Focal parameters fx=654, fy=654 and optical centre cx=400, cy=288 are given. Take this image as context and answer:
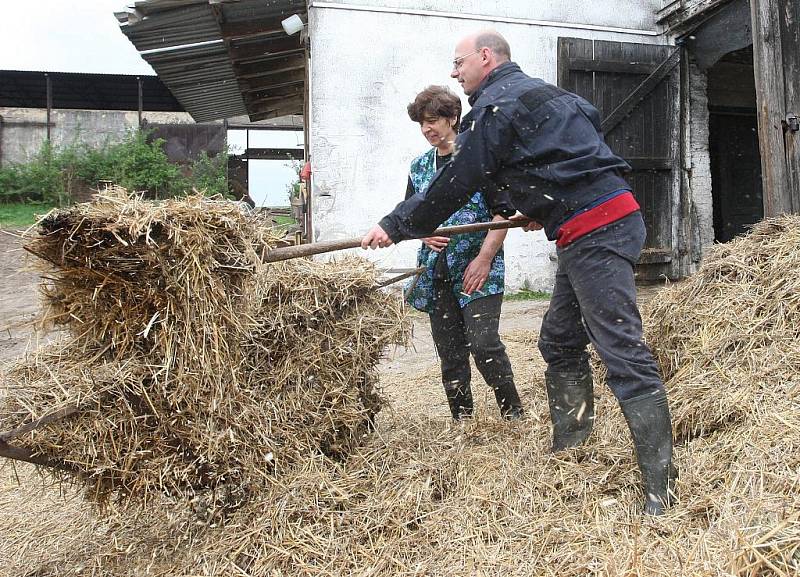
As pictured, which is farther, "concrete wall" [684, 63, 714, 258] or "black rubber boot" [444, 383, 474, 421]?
"concrete wall" [684, 63, 714, 258]

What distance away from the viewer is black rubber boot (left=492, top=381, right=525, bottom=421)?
3580 millimetres

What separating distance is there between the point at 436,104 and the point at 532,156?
92cm

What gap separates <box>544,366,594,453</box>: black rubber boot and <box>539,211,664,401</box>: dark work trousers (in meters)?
0.51

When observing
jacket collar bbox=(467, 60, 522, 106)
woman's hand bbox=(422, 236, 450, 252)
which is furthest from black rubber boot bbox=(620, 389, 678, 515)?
jacket collar bbox=(467, 60, 522, 106)

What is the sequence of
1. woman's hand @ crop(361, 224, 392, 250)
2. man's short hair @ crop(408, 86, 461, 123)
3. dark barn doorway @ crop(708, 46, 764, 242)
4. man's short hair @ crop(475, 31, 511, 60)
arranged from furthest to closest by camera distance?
dark barn doorway @ crop(708, 46, 764, 242) < man's short hair @ crop(408, 86, 461, 123) < man's short hair @ crop(475, 31, 511, 60) < woman's hand @ crop(361, 224, 392, 250)

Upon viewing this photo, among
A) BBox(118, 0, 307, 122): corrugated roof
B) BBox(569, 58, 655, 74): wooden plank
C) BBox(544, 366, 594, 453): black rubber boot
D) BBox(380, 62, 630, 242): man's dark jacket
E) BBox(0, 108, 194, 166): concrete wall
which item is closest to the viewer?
BBox(380, 62, 630, 242): man's dark jacket

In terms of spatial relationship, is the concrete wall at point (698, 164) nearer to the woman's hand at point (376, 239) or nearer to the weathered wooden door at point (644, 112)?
the weathered wooden door at point (644, 112)

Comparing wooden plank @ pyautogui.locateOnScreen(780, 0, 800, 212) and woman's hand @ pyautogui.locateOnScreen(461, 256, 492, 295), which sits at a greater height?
wooden plank @ pyautogui.locateOnScreen(780, 0, 800, 212)

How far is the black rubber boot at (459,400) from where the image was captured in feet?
12.2

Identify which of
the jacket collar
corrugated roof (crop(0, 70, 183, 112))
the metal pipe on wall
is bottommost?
the jacket collar

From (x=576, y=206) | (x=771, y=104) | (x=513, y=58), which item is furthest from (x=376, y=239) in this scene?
(x=513, y=58)

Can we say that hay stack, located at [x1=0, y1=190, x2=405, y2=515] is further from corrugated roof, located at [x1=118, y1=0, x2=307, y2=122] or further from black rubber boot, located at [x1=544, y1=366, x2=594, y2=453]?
corrugated roof, located at [x1=118, y1=0, x2=307, y2=122]

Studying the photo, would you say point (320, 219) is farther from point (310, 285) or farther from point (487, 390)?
point (310, 285)

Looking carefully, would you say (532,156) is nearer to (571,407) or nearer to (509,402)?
(571,407)
